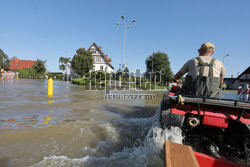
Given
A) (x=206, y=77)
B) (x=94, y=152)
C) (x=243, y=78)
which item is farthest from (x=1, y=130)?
(x=243, y=78)

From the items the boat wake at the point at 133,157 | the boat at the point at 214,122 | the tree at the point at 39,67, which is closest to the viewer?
the boat at the point at 214,122

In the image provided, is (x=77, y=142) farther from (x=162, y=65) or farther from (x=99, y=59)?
(x=162, y=65)

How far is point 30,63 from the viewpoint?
73.2 meters

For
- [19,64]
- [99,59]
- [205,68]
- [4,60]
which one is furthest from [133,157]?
[19,64]

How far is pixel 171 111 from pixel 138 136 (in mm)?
1687

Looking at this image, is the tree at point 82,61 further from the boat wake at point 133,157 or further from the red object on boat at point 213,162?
the red object on boat at point 213,162

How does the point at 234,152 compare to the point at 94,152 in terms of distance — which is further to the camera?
the point at 94,152

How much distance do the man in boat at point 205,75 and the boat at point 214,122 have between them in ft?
0.82

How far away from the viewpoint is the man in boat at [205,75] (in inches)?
93.3

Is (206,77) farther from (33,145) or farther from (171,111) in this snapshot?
(33,145)

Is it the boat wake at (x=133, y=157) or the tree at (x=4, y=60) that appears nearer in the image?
the boat wake at (x=133, y=157)

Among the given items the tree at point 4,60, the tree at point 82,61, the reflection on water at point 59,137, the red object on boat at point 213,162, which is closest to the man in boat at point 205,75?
the red object on boat at point 213,162

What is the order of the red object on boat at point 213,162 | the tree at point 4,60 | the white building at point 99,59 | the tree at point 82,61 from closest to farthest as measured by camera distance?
the red object on boat at point 213,162, the tree at point 82,61, the white building at point 99,59, the tree at point 4,60

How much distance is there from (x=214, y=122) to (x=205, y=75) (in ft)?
2.57
